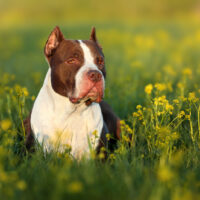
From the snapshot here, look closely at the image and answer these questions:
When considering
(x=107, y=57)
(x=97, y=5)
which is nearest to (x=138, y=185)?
(x=107, y=57)

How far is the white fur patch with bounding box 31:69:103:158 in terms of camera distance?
383 cm

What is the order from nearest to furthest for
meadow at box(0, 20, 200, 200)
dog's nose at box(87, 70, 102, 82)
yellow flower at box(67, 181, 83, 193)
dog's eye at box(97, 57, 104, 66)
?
yellow flower at box(67, 181, 83, 193), meadow at box(0, 20, 200, 200), dog's nose at box(87, 70, 102, 82), dog's eye at box(97, 57, 104, 66)

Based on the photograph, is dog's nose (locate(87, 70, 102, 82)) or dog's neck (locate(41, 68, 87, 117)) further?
dog's neck (locate(41, 68, 87, 117))

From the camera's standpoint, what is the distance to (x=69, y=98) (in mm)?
3801

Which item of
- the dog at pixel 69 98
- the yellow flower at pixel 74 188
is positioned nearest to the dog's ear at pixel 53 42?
the dog at pixel 69 98

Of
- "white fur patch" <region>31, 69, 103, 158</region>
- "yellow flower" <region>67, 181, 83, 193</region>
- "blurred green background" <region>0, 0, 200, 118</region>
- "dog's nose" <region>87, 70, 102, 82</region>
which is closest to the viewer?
"yellow flower" <region>67, 181, 83, 193</region>

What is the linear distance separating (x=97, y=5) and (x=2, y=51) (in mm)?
14254

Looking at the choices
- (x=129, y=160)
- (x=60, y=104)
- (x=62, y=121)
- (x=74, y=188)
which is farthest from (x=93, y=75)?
(x=74, y=188)

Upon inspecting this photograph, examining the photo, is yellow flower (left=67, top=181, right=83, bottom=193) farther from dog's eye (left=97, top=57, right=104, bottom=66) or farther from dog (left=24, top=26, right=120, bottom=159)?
dog's eye (left=97, top=57, right=104, bottom=66)

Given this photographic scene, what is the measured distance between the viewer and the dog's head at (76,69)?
370cm

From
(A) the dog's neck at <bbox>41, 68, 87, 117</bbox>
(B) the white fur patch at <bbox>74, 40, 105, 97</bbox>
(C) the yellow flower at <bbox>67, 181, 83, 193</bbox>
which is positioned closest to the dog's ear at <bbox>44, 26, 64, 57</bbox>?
(B) the white fur patch at <bbox>74, 40, 105, 97</bbox>

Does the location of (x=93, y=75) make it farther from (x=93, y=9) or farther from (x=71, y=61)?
(x=93, y=9)

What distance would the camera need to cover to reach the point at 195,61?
31.8 ft

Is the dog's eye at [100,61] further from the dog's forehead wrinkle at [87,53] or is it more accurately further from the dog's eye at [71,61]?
the dog's eye at [71,61]
